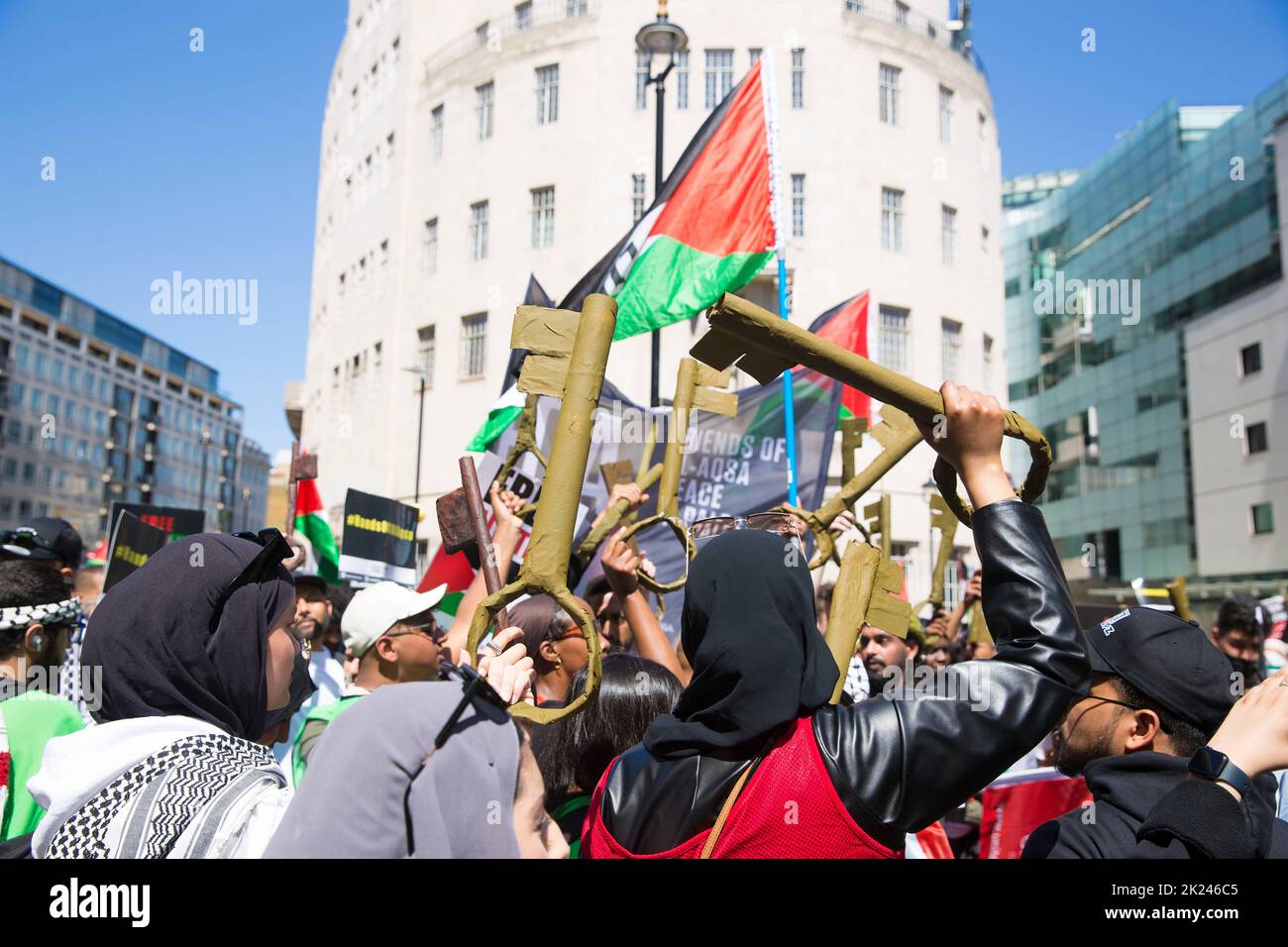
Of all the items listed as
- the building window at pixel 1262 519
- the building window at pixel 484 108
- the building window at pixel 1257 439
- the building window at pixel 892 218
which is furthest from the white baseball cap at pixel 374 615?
the building window at pixel 1257 439

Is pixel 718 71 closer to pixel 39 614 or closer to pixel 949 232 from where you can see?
pixel 949 232

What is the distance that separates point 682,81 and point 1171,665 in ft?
84.3

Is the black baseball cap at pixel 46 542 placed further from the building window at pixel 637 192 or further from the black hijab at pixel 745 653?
the building window at pixel 637 192

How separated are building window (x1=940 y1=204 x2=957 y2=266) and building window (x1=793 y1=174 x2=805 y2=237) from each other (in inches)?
169

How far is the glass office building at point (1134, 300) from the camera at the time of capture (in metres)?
36.9

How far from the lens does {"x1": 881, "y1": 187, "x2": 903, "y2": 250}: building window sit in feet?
82.6

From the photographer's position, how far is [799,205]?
81.3 ft

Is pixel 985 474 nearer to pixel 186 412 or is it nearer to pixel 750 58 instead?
pixel 750 58

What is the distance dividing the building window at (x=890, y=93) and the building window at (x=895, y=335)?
5.34 metres

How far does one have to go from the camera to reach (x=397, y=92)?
97.4ft

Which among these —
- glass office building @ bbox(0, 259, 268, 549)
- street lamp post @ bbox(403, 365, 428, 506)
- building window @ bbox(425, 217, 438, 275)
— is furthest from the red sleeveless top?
glass office building @ bbox(0, 259, 268, 549)

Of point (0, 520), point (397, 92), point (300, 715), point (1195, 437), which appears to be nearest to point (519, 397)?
point (300, 715)

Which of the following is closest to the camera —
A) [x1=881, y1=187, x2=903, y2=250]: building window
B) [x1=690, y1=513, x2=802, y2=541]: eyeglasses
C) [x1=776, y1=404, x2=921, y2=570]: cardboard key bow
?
[x1=690, y1=513, x2=802, y2=541]: eyeglasses

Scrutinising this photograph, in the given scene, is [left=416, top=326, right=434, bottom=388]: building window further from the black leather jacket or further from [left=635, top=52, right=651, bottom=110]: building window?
the black leather jacket
